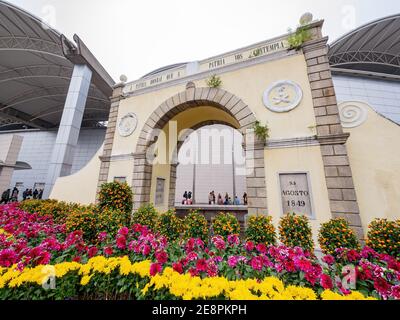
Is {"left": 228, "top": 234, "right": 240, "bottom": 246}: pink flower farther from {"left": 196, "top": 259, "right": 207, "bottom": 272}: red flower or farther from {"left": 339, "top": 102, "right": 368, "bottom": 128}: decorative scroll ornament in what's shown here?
{"left": 339, "top": 102, "right": 368, "bottom": 128}: decorative scroll ornament

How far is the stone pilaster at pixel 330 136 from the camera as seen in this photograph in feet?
15.0

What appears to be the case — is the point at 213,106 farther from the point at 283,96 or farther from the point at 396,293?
the point at 396,293

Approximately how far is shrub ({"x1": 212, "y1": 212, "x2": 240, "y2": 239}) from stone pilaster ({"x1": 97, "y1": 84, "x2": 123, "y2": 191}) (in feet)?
21.1

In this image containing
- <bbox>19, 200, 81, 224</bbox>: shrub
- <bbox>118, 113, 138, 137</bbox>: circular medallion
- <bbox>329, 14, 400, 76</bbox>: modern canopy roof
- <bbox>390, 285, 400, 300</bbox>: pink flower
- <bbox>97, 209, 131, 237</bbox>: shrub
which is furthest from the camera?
<bbox>329, 14, 400, 76</bbox>: modern canopy roof

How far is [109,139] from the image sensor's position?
8.84m

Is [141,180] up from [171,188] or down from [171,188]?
up

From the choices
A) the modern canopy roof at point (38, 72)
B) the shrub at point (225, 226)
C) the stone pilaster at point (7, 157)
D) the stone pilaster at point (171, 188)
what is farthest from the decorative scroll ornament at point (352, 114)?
the stone pilaster at point (7, 157)

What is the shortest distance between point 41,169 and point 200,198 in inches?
892

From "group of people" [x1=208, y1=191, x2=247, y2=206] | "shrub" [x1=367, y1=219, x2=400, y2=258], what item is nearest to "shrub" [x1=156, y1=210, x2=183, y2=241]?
"shrub" [x1=367, y1=219, x2=400, y2=258]

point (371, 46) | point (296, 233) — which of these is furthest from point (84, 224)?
point (371, 46)

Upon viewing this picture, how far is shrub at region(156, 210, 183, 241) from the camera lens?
4.77 m

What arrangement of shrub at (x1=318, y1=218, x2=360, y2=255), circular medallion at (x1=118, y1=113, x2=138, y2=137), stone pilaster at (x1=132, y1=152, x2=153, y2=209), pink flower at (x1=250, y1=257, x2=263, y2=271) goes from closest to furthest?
pink flower at (x1=250, y1=257, x2=263, y2=271)
shrub at (x1=318, y1=218, x2=360, y2=255)
stone pilaster at (x1=132, y1=152, x2=153, y2=209)
circular medallion at (x1=118, y1=113, x2=138, y2=137)

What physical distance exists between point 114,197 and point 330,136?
→ 295 inches

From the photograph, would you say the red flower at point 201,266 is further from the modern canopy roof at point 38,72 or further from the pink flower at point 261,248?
the modern canopy roof at point 38,72
